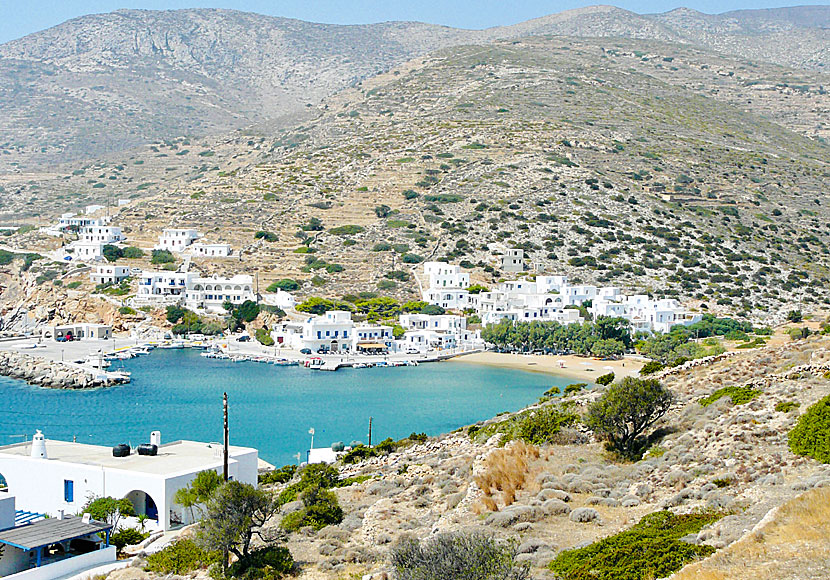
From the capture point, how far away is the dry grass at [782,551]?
332 inches

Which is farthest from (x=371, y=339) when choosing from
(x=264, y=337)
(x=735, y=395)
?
(x=735, y=395)

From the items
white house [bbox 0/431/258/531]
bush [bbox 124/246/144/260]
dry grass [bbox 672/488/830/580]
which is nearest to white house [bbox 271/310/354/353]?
bush [bbox 124/246/144/260]

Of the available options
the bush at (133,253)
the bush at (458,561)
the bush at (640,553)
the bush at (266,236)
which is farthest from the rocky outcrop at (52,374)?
the bush at (458,561)

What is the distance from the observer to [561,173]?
8425 centimetres

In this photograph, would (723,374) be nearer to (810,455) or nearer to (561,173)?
(810,455)

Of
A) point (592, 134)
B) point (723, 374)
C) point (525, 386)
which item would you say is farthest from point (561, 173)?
point (723, 374)

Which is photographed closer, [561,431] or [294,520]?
[294,520]

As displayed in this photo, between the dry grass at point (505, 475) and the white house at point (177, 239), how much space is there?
62.7 m

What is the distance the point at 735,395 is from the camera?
674 inches

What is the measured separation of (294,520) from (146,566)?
2.47 m

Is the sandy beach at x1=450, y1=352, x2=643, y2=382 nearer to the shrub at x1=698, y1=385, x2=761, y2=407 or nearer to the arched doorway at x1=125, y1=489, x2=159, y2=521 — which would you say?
the shrub at x1=698, y1=385, x2=761, y2=407

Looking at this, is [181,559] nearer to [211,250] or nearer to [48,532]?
[48,532]

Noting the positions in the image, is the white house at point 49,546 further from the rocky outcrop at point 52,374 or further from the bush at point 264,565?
the rocky outcrop at point 52,374

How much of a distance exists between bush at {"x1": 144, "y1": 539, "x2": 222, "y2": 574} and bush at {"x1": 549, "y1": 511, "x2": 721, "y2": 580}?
232 inches
